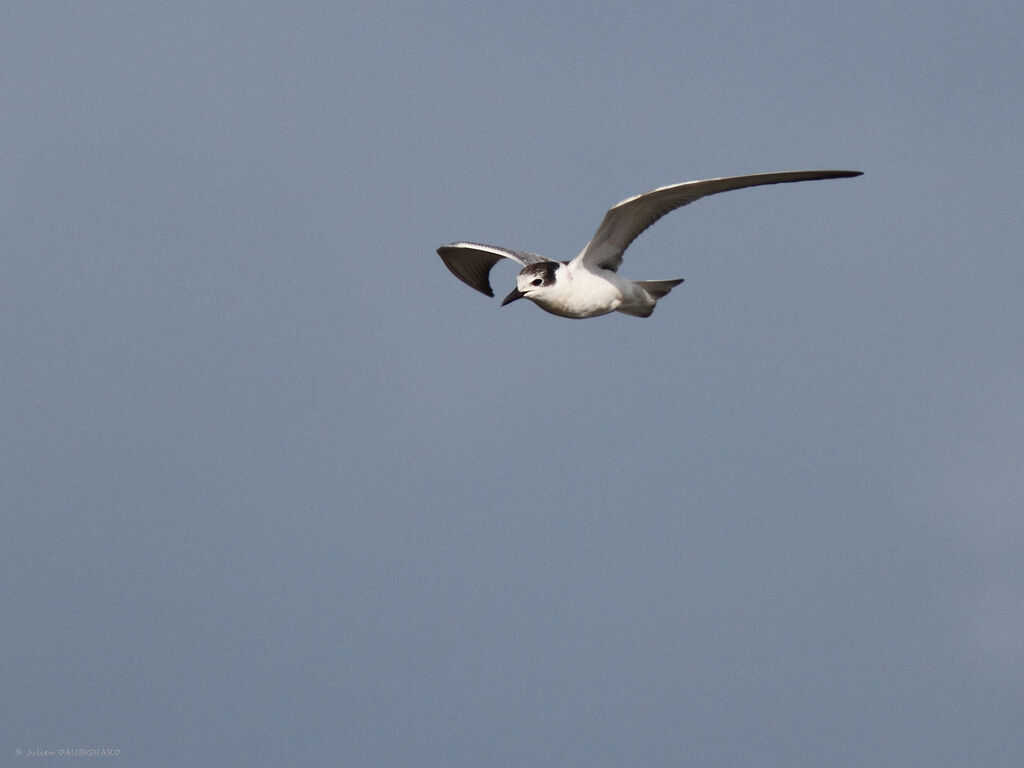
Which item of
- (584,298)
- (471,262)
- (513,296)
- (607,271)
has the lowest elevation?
(513,296)

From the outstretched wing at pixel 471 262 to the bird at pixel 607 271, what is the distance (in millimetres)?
1990

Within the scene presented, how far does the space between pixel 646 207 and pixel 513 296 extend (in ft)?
7.55

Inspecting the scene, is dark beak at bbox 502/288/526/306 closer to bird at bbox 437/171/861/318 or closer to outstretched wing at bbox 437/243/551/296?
bird at bbox 437/171/861/318

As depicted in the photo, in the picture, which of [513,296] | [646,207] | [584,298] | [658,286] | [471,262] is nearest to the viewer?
[646,207]

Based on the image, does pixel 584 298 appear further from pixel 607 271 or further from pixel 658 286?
pixel 658 286

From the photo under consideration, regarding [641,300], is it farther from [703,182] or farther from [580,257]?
[703,182]

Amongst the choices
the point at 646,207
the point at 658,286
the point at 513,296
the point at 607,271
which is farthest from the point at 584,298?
the point at 646,207

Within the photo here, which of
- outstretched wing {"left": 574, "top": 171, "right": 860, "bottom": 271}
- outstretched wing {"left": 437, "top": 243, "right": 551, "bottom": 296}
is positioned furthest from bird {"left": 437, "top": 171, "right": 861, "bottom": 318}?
outstretched wing {"left": 437, "top": 243, "right": 551, "bottom": 296}

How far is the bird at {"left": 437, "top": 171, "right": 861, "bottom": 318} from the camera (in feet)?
63.2

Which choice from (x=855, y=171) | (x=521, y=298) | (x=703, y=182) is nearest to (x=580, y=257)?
(x=521, y=298)

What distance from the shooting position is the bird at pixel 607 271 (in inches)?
758

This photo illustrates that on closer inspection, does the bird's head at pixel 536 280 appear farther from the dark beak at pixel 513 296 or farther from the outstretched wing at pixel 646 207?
the outstretched wing at pixel 646 207

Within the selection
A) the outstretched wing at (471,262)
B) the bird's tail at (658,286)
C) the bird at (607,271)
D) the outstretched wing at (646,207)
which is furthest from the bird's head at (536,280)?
the outstretched wing at (471,262)

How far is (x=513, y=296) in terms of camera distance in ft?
66.4
